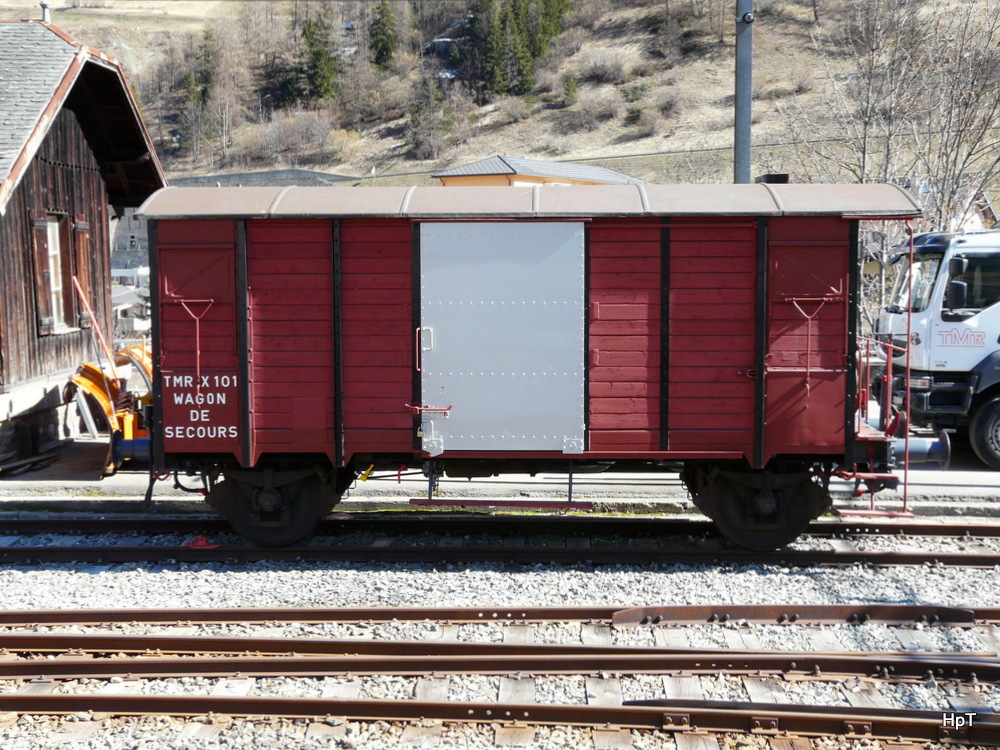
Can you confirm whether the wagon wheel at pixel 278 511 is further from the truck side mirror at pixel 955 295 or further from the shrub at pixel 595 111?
the shrub at pixel 595 111

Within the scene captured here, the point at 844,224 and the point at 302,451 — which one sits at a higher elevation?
the point at 844,224

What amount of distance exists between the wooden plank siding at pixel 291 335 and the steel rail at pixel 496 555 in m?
0.98

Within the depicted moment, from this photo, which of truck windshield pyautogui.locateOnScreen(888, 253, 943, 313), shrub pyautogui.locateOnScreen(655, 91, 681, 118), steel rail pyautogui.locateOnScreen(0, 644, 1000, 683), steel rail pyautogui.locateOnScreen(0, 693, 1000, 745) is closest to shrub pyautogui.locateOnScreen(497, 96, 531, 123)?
shrub pyautogui.locateOnScreen(655, 91, 681, 118)

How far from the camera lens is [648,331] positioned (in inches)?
322

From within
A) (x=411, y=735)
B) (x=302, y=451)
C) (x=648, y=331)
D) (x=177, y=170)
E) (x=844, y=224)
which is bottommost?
(x=411, y=735)

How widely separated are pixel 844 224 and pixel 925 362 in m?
5.22

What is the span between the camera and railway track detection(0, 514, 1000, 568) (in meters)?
8.45

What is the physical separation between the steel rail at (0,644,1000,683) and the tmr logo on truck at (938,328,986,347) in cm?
689

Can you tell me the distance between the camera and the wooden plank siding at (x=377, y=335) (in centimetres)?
822

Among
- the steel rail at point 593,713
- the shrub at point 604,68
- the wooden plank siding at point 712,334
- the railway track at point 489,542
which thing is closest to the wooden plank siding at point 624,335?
the wooden plank siding at point 712,334

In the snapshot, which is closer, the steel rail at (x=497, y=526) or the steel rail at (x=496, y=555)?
the steel rail at (x=496, y=555)

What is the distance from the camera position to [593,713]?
559 cm

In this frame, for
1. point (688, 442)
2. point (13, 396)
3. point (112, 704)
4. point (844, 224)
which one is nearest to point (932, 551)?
point (688, 442)

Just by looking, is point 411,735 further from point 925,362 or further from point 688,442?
point 925,362
